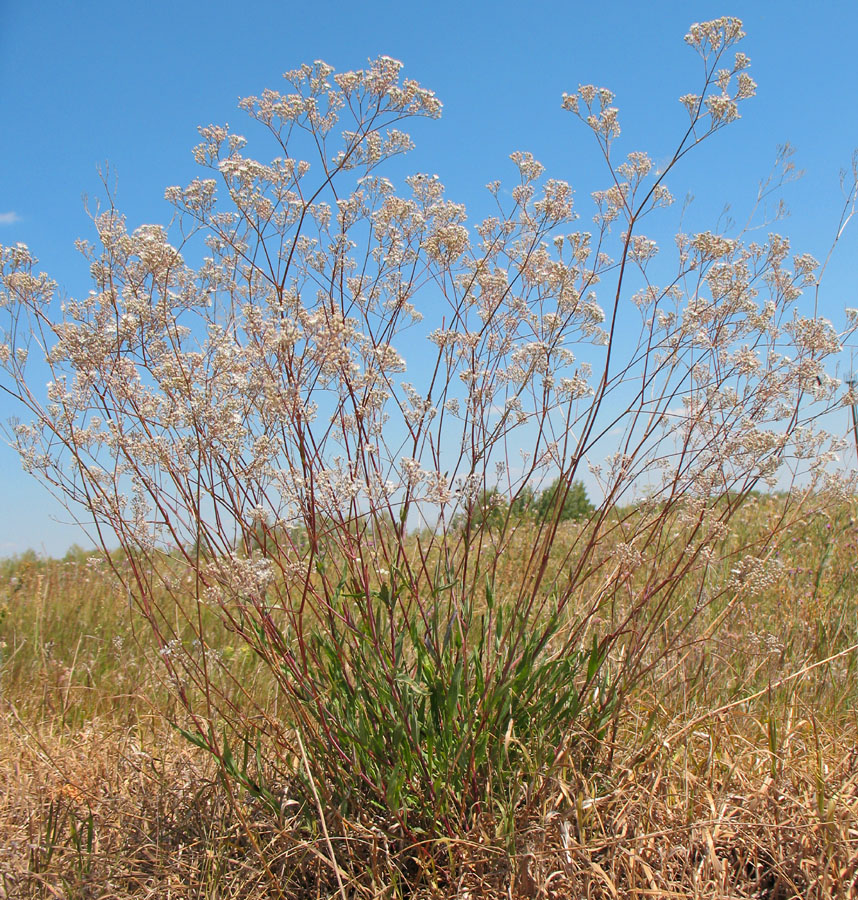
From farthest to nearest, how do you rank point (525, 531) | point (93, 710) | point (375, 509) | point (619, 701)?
point (525, 531)
point (93, 710)
point (619, 701)
point (375, 509)

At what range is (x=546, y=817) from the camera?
2408 millimetres

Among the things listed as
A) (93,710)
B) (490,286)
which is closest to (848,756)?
(490,286)

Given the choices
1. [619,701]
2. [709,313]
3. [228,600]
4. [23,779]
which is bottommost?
[23,779]

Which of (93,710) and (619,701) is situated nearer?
(619,701)

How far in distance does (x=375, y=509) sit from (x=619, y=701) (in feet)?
3.99

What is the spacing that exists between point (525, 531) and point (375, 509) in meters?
6.34

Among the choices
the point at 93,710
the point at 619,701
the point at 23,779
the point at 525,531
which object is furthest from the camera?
the point at 525,531

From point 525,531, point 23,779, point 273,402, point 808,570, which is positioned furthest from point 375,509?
point 525,531

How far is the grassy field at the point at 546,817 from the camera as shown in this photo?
92.7 inches

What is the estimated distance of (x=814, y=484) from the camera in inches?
135

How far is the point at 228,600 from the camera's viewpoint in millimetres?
2373

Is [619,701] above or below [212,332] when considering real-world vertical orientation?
below

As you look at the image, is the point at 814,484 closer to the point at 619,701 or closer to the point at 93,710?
the point at 619,701

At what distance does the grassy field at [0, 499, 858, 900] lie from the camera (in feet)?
7.72
